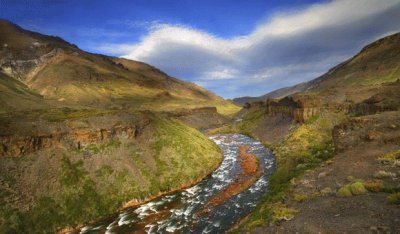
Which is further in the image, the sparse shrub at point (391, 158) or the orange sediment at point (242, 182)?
the orange sediment at point (242, 182)

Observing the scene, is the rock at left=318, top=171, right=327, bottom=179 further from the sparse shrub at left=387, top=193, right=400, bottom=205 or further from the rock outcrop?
the rock outcrop

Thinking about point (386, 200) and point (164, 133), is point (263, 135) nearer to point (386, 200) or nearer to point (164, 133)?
point (164, 133)

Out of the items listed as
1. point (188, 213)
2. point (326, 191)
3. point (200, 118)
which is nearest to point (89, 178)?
point (188, 213)

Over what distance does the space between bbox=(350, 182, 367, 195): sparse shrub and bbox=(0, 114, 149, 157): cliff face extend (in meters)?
39.9

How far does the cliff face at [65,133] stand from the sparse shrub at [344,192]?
3872 cm

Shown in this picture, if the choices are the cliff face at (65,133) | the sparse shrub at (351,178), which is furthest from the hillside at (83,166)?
the sparse shrub at (351,178)

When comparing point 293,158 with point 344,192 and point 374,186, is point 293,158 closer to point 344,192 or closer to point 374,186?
point 344,192

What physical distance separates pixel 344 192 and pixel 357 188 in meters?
1.33

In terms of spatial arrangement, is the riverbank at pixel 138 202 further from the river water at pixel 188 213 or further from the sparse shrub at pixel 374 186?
the sparse shrub at pixel 374 186

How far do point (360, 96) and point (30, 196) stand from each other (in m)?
91.0

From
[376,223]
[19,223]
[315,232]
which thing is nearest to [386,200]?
[376,223]

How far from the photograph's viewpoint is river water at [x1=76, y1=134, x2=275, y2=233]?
38.5 meters

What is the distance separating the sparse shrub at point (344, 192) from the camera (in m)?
32.6

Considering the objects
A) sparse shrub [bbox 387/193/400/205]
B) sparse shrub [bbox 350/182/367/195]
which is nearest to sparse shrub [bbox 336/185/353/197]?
sparse shrub [bbox 350/182/367/195]
